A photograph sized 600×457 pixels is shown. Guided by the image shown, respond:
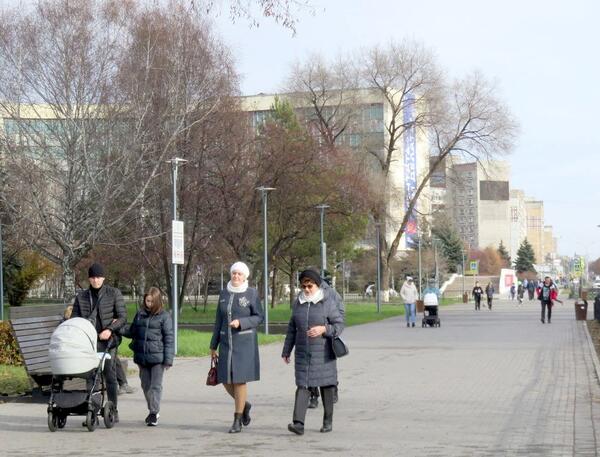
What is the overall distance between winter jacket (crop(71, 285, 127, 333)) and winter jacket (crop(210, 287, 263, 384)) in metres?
1.31

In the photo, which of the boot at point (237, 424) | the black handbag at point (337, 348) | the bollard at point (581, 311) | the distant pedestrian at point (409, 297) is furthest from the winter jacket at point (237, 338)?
the bollard at point (581, 311)

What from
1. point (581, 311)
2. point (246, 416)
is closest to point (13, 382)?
point (246, 416)

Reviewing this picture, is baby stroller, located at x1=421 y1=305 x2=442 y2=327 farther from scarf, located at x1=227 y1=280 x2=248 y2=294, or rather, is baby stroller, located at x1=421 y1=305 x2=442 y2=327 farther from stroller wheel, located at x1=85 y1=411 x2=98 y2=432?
stroller wheel, located at x1=85 y1=411 x2=98 y2=432

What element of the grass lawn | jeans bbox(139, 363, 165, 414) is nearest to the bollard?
the grass lawn

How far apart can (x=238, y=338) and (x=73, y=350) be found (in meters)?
1.61

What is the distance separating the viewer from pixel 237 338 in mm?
10852

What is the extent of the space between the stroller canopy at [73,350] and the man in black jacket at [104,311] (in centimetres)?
50

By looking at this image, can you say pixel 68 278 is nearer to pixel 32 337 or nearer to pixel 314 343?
pixel 32 337

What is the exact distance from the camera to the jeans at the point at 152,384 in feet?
37.3

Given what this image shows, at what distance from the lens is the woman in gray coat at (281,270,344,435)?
10555 millimetres

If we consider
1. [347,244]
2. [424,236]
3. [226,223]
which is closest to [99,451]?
[226,223]

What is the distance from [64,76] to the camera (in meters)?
34.8

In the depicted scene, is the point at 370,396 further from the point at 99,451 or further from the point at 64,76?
the point at 64,76

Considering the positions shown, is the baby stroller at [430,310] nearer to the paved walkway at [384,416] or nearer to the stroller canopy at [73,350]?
the paved walkway at [384,416]
